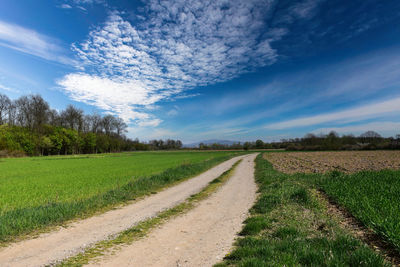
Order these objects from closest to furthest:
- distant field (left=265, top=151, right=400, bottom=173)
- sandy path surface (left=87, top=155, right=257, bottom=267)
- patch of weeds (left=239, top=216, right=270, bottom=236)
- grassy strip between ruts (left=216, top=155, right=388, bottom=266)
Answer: grassy strip between ruts (left=216, top=155, right=388, bottom=266) < sandy path surface (left=87, top=155, right=257, bottom=267) < patch of weeds (left=239, top=216, right=270, bottom=236) < distant field (left=265, top=151, right=400, bottom=173)

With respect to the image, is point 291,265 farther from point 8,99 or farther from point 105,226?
point 8,99

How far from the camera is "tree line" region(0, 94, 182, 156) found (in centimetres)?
6681

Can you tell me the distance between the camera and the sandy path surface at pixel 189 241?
15.4ft

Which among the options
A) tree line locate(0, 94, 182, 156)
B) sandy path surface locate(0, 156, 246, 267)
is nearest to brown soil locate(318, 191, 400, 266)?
sandy path surface locate(0, 156, 246, 267)

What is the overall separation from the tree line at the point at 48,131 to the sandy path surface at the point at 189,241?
248 ft

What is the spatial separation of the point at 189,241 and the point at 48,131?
313ft

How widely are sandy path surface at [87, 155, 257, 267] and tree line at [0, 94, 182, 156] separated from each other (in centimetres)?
7556

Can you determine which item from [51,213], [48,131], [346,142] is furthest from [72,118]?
[346,142]

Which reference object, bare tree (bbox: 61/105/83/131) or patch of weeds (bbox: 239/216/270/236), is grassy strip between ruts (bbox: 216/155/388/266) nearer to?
patch of weeds (bbox: 239/216/270/236)

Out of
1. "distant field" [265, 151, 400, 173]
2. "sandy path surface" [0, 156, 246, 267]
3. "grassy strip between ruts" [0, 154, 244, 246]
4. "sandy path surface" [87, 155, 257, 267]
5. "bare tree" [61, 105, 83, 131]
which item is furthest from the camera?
"bare tree" [61, 105, 83, 131]

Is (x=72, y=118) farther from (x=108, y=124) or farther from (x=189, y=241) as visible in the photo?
(x=189, y=241)

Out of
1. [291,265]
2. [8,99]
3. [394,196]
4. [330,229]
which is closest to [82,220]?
[291,265]

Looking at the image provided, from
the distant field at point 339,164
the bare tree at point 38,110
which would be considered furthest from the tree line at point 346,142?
the bare tree at point 38,110

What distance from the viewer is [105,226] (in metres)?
7.37
